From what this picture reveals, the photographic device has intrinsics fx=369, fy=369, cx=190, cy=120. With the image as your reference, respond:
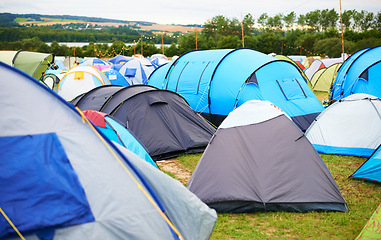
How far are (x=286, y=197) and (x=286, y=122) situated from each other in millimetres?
1133

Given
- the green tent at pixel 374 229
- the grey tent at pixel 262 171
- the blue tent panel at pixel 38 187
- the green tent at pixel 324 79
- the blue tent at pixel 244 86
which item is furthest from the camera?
the green tent at pixel 324 79

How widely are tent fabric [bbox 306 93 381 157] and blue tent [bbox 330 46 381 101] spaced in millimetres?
3388

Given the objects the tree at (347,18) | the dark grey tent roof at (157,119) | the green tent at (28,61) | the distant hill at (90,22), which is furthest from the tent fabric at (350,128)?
the tree at (347,18)

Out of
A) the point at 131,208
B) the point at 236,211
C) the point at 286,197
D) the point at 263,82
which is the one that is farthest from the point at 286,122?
the point at 263,82

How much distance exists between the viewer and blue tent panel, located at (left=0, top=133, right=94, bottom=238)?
9.67 feet

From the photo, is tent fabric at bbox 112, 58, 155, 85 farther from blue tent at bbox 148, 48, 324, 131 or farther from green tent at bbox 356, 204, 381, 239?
green tent at bbox 356, 204, 381, 239

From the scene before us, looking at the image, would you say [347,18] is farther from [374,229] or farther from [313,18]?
[374,229]

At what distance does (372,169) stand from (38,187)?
5.15 meters

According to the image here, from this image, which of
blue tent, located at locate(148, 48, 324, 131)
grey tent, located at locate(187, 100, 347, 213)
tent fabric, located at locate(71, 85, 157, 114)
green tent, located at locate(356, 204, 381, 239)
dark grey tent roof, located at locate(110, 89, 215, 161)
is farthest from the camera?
blue tent, located at locate(148, 48, 324, 131)

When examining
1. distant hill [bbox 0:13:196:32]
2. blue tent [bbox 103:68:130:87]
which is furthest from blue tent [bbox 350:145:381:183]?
distant hill [bbox 0:13:196:32]

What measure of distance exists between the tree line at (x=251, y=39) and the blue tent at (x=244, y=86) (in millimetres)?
17272

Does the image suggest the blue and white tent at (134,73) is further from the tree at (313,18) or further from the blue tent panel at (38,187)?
the tree at (313,18)

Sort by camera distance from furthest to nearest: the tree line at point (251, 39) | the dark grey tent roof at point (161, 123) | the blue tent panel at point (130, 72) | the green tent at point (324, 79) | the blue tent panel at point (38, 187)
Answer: the tree line at point (251, 39)
the green tent at point (324, 79)
the blue tent panel at point (130, 72)
the dark grey tent roof at point (161, 123)
the blue tent panel at point (38, 187)

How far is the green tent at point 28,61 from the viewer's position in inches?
491
